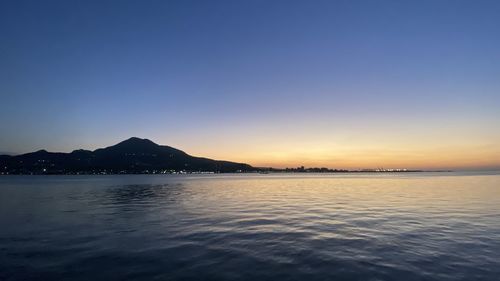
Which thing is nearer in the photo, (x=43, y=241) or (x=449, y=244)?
(x=449, y=244)

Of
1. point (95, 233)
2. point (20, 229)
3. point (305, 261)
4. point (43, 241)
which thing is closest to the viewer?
point (305, 261)

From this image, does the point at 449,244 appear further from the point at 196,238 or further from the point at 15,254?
the point at 15,254

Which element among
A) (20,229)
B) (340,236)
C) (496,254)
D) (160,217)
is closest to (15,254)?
(20,229)

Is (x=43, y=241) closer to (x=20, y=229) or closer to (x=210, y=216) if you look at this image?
(x=20, y=229)

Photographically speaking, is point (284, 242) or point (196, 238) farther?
point (196, 238)

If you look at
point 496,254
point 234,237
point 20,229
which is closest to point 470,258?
point 496,254

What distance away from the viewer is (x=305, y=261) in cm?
1669

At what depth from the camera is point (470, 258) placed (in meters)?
17.2

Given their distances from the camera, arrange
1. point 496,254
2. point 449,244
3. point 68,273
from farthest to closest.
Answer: point 449,244 → point 496,254 → point 68,273

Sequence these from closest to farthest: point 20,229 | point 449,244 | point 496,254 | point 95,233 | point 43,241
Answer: point 496,254 < point 449,244 < point 43,241 < point 95,233 < point 20,229

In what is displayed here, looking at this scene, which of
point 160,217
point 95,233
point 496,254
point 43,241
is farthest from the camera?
point 160,217

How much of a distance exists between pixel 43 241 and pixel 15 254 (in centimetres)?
376

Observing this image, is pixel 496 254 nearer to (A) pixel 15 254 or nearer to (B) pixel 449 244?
(B) pixel 449 244

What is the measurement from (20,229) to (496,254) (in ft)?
112
